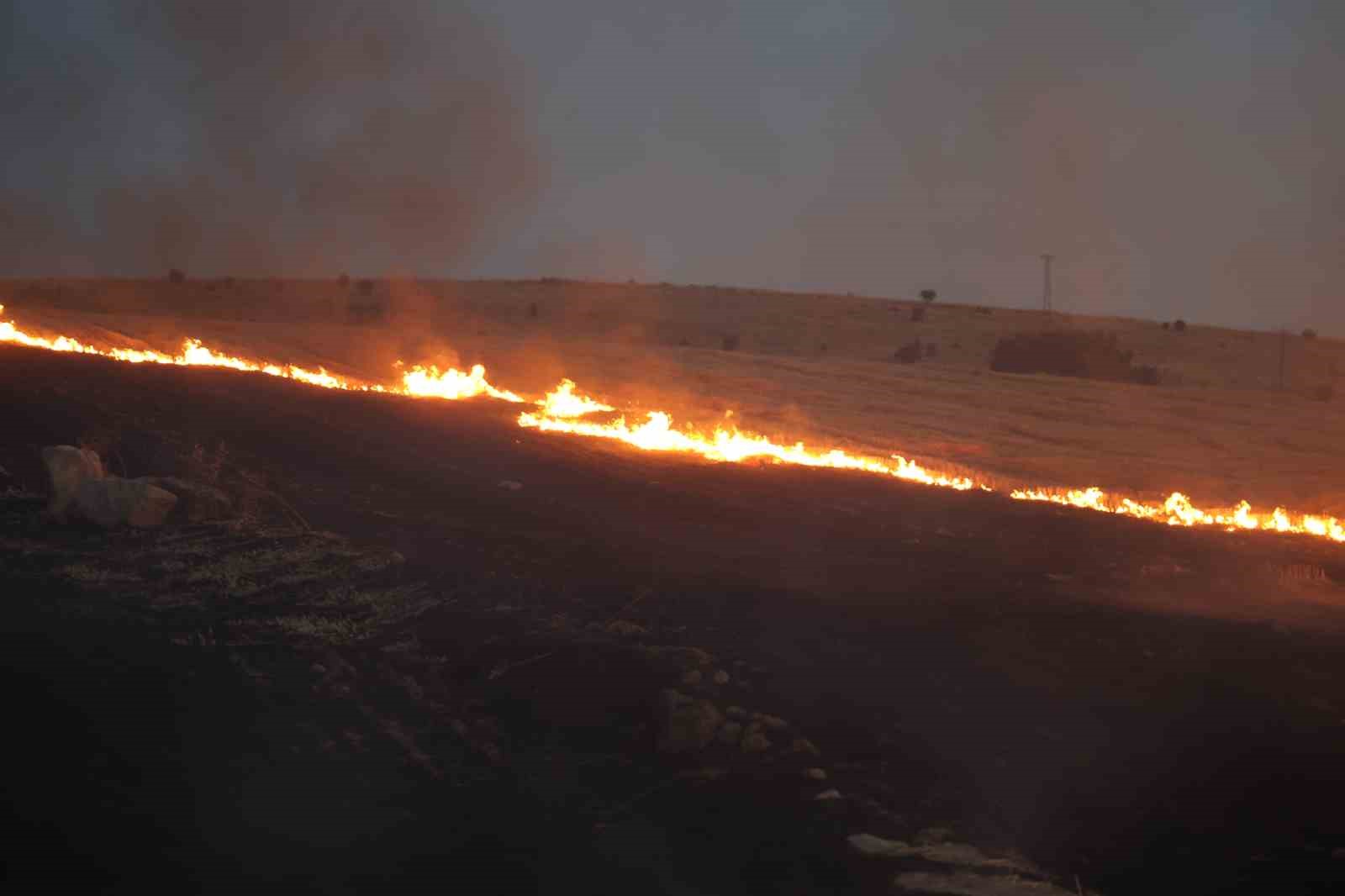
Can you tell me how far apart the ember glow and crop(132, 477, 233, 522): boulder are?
6.48m

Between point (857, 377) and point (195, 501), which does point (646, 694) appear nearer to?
point (195, 501)

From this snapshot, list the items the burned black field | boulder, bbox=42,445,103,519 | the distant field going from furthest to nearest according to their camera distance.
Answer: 1. the distant field
2. boulder, bbox=42,445,103,519
3. the burned black field

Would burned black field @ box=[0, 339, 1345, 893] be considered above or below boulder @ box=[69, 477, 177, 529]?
below

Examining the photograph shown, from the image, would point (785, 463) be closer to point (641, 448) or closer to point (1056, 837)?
point (641, 448)

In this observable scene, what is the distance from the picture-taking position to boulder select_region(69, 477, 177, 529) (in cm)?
1456

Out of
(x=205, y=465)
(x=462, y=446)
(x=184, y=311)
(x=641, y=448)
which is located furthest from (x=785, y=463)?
(x=184, y=311)

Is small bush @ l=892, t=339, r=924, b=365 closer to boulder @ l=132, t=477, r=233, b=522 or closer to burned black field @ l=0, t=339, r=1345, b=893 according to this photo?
burned black field @ l=0, t=339, r=1345, b=893

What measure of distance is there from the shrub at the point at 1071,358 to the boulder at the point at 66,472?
119ft

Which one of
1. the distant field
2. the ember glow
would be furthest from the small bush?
the ember glow

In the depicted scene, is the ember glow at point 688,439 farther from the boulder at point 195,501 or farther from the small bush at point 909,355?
the small bush at point 909,355

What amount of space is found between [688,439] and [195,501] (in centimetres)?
866

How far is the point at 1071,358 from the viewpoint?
47906 millimetres

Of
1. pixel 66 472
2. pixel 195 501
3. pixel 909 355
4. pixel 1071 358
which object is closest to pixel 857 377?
pixel 1071 358

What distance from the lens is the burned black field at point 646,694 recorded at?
7758 mm
